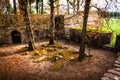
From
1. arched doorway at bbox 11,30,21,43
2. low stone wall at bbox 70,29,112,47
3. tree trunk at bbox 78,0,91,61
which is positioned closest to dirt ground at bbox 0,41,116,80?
tree trunk at bbox 78,0,91,61

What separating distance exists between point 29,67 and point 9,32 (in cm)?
975

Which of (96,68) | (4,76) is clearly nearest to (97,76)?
(96,68)

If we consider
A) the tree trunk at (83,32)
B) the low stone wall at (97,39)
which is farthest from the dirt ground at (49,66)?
the low stone wall at (97,39)

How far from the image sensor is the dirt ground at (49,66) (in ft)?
37.7

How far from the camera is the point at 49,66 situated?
13.3 metres

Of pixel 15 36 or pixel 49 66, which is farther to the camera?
pixel 15 36

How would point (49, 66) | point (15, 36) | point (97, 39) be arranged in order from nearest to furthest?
point (49, 66) → point (97, 39) → point (15, 36)

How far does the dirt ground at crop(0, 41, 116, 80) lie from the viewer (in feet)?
37.7

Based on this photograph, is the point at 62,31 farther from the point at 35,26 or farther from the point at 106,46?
the point at 106,46

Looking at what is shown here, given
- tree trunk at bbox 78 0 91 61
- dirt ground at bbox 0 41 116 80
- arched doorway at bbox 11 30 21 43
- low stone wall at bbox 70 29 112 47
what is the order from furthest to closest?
arched doorway at bbox 11 30 21 43, low stone wall at bbox 70 29 112 47, tree trunk at bbox 78 0 91 61, dirt ground at bbox 0 41 116 80

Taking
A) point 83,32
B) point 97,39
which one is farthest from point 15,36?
point 83,32

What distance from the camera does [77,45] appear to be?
63.4ft

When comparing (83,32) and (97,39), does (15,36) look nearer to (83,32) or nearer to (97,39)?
(97,39)

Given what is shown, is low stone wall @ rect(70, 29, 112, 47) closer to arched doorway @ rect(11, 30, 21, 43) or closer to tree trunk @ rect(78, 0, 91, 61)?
tree trunk @ rect(78, 0, 91, 61)
